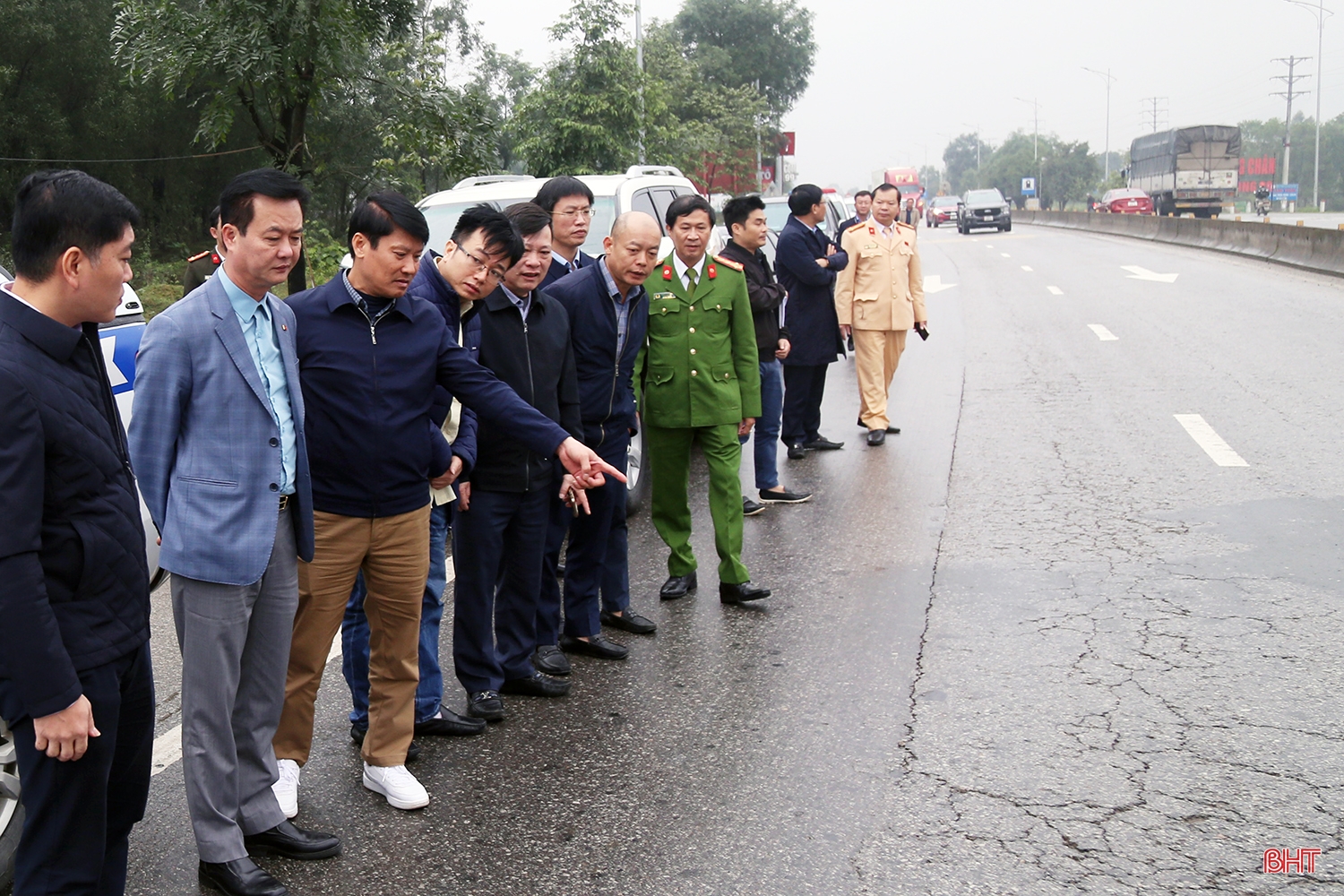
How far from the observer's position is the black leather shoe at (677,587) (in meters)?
6.27

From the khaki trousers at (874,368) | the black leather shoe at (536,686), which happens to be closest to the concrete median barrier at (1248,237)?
the khaki trousers at (874,368)

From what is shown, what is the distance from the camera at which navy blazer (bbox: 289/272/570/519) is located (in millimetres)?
3783

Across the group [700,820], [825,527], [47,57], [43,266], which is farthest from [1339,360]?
[47,57]

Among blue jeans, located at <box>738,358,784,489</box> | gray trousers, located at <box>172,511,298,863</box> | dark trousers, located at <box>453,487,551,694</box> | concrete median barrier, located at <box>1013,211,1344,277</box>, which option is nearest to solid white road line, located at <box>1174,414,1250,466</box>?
blue jeans, located at <box>738,358,784,489</box>

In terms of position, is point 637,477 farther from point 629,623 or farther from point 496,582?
point 496,582

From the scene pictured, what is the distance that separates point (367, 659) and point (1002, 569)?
342 cm

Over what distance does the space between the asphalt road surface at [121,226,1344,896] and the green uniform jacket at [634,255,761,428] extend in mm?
957

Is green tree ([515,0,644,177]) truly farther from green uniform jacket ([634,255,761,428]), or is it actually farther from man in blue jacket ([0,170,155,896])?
man in blue jacket ([0,170,155,896])

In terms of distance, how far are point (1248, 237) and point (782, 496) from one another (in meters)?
23.9

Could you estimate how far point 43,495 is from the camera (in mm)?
2557

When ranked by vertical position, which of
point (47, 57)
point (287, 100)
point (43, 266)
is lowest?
point (43, 266)

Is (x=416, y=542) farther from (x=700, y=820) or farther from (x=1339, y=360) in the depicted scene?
(x=1339, y=360)

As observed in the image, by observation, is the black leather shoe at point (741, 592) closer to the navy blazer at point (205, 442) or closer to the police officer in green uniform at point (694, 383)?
the police officer in green uniform at point (694, 383)

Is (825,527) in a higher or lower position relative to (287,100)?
lower
